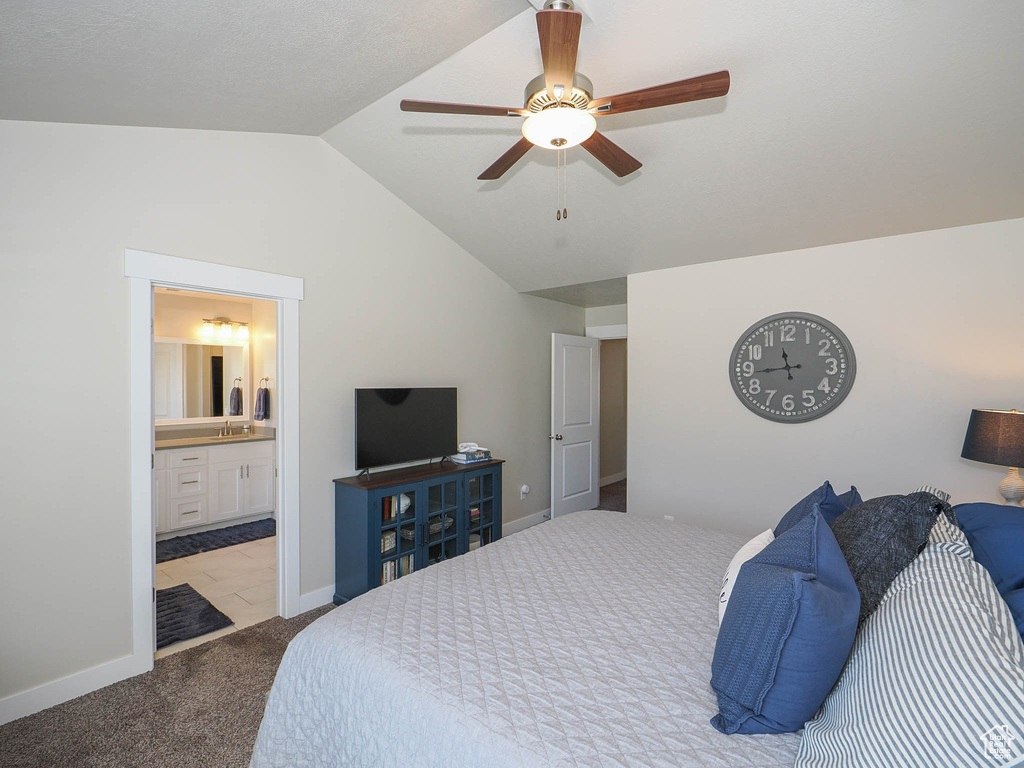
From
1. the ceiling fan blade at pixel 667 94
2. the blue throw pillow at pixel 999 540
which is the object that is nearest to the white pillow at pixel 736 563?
the blue throw pillow at pixel 999 540

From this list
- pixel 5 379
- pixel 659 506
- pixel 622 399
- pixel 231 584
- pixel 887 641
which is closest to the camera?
pixel 887 641

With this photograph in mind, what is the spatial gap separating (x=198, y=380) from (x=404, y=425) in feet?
9.37

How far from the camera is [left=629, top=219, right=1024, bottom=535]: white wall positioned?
9.41ft

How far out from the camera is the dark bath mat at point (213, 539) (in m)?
4.13

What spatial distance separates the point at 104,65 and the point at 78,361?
1264 mm

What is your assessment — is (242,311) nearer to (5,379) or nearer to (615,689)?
(5,379)

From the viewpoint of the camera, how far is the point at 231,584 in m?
3.52

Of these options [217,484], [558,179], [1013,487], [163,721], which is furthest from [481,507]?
[1013,487]

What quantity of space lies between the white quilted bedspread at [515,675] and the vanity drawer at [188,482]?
3.57m

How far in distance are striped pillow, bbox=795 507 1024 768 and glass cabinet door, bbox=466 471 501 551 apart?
287 centimetres

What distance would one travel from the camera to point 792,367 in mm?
3447

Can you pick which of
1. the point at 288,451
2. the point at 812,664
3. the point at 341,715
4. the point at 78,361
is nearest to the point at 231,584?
the point at 288,451

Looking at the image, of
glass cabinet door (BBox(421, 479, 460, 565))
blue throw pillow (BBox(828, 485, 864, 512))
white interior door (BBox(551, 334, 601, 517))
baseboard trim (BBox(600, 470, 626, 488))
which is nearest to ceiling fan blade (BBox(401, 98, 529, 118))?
blue throw pillow (BBox(828, 485, 864, 512))

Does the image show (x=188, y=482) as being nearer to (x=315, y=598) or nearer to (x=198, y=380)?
(x=198, y=380)
